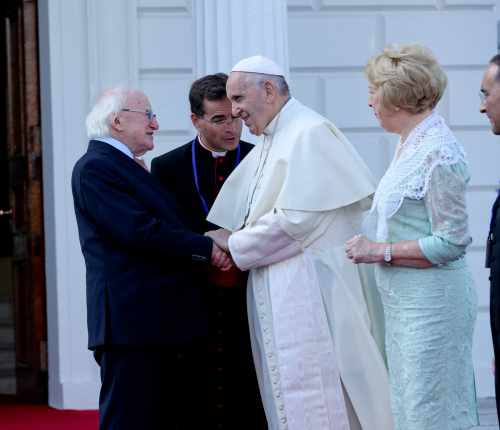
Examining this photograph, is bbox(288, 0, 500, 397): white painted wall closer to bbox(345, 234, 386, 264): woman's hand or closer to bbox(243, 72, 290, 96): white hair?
bbox(243, 72, 290, 96): white hair

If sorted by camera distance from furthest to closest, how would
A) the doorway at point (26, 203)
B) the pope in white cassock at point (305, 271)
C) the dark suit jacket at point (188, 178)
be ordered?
the doorway at point (26, 203) < the dark suit jacket at point (188, 178) < the pope in white cassock at point (305, 271)

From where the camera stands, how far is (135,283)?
4.44 meters

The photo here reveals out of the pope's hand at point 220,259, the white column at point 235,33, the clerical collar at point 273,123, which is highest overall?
the white column at point 235,33

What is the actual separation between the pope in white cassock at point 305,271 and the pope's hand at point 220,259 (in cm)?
7

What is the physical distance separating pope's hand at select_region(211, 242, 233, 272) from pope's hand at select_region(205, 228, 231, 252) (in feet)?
0.09

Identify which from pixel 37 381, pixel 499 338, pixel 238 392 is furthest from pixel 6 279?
pixel 499 338

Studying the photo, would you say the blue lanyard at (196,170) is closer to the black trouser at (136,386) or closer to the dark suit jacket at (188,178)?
the dark suit jacket at (188,178)

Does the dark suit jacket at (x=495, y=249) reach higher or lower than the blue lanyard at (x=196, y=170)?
lower

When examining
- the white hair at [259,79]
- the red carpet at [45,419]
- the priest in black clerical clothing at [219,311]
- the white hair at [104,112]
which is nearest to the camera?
the white hair at [259,79]

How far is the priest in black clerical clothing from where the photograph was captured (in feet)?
16.2

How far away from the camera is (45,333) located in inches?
298

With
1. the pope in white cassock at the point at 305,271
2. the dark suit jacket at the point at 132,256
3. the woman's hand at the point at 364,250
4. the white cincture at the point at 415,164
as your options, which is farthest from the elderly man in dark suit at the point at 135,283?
the white cincture at the point at 415,164

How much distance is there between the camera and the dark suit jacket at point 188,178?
505cm

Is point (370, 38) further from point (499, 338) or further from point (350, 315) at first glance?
point (499, 338)
